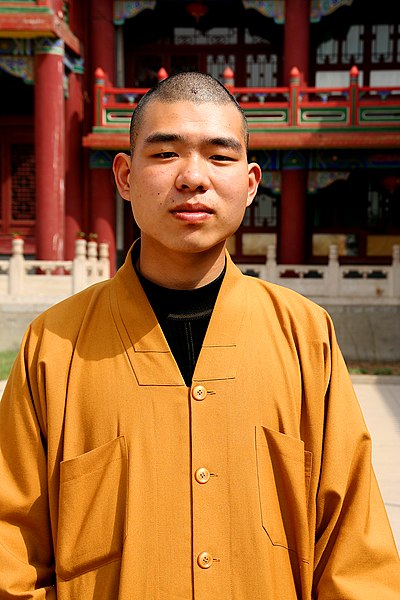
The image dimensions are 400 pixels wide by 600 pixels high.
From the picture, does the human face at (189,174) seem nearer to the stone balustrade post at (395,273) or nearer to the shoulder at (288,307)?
the shoulder at (288,307)

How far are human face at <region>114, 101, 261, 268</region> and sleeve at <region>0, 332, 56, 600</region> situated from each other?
0.45 meters

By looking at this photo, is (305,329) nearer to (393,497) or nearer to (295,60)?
(393,497)

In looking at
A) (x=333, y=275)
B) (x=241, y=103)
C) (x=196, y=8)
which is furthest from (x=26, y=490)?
(x=196, y=8)

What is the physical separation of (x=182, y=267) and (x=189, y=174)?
0.22 meters

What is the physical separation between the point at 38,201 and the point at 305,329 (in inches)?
401

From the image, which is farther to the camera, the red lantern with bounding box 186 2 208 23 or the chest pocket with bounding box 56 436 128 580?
the red lantern with bounding box 186 2 208 23

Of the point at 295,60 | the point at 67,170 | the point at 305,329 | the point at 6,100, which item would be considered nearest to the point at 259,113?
the point at 295,60

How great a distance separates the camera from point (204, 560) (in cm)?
131

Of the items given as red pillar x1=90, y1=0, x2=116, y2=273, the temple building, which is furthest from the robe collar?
red pillar x1=90, y1=0, x2=116, y2=273

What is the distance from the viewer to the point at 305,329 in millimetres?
1494

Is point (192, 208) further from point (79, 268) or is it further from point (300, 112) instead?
point (300, 112)

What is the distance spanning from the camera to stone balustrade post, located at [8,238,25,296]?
31.8ft

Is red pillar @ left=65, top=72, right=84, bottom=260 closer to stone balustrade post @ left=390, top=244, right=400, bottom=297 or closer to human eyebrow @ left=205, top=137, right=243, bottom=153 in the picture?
stone balustrade post @ left=390, top=244, right=400, bottom=297

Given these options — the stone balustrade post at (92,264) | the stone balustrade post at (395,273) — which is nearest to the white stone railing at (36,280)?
the stone balustrade post at (92,264)
